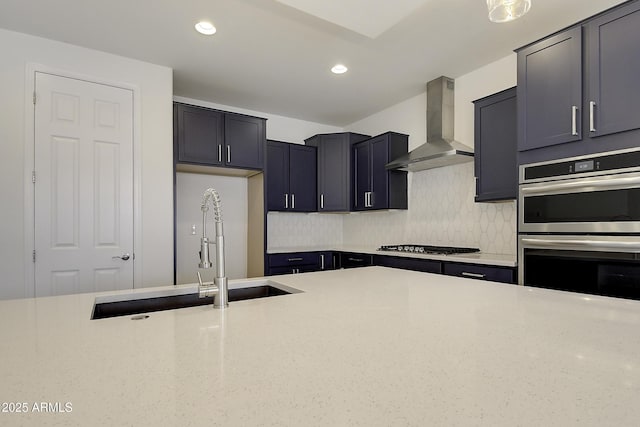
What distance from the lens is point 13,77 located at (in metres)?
2.60

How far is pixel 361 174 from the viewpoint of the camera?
4277 millimetres

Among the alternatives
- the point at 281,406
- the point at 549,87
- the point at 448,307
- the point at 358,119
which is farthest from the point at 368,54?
the point at 281,406

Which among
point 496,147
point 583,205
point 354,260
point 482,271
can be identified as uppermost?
point 496,147

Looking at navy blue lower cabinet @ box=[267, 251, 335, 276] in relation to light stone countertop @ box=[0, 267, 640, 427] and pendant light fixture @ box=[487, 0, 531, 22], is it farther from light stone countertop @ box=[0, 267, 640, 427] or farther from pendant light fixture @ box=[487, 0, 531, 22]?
pendant light fixture @ box=[487, 0, 531, 22]

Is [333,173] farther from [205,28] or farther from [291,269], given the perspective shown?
[205,28]

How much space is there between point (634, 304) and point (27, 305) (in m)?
2.01

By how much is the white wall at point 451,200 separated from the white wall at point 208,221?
1690 mm

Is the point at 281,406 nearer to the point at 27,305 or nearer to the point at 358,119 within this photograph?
the point at 27,305

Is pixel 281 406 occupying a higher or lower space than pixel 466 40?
lower

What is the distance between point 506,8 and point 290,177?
316cm

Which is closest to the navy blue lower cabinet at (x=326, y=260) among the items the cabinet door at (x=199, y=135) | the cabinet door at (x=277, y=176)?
the cabinet door at (x=277, y=176)

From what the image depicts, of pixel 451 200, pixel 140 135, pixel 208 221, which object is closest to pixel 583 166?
pixel 451 200

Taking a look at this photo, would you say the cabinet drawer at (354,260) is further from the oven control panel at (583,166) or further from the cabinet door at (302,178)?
the oven control panel at (583,166)

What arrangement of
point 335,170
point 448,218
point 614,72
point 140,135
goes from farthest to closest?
1. point 335,170
2. point 448,218
3. point 140,135
4. point 614,72
